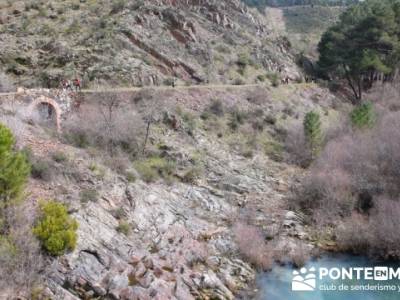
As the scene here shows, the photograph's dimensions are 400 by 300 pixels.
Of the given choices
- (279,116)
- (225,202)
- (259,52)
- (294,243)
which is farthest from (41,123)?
(259,52)

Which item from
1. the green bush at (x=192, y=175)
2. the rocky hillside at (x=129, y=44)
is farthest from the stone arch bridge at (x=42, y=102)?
the green bush at (x=192, y=175)

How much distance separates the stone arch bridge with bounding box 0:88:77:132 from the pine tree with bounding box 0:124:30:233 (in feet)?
39.3

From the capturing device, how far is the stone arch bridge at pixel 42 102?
35156mm

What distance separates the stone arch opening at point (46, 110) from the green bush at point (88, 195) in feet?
27.0

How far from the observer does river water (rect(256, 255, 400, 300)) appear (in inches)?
1034

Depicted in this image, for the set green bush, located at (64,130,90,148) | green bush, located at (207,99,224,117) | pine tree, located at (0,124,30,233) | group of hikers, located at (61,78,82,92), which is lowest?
green bush, located at (207,99,224,117)

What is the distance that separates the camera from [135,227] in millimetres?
28578

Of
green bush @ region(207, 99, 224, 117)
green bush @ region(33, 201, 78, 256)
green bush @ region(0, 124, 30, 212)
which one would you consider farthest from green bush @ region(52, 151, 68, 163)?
green bush @ region(207, 99, 224, 117)

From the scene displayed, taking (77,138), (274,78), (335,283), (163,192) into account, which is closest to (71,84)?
(77,138)

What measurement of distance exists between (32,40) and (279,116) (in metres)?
26.7

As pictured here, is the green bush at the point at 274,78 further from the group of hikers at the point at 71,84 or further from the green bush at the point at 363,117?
the group of hikers at the point at 71,84

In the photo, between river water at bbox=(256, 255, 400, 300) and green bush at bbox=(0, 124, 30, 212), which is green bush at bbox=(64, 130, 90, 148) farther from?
river water at bbox=(256, 255, 400, 300)

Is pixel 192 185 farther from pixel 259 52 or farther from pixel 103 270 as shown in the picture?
pixel 259 52

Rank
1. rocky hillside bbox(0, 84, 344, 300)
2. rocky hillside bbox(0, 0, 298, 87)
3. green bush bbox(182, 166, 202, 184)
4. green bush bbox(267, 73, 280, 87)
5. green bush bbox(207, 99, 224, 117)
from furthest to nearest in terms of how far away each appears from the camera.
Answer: green bush bbox(267, 73, 280, 87), rocky hillside bbox(0, 0, 298, 87), green bush bbox(207, 99, 224, 117), green bush bbox(182, 166, 202, 184), rocky hillside bbox(0, 84, 344, 300)
